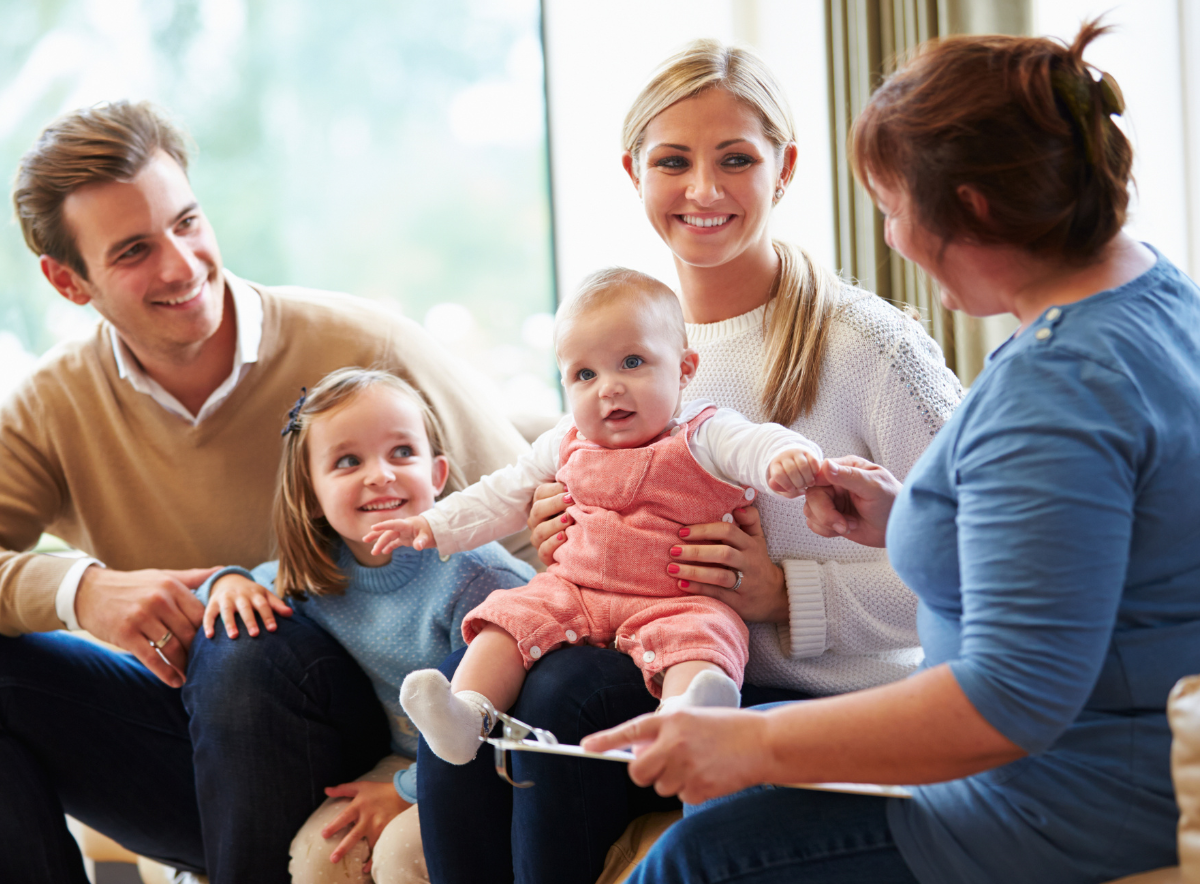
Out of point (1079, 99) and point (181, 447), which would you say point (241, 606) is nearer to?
point (181, 447)

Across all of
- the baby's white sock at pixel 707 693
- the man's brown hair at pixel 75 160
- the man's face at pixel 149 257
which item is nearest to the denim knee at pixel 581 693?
the baby's white sock at pixel 707 693

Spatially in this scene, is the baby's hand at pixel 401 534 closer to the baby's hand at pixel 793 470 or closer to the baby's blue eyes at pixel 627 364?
the baby's blue eyes at pixel 627 364

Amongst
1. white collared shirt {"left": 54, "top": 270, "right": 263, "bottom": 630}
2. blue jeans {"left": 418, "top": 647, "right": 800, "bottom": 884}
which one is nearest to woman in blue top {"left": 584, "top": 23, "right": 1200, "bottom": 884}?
blue jeans {"left": 418, "top": 647, "right": 800, "bottom": 884}

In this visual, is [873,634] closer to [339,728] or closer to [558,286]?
[339,728]

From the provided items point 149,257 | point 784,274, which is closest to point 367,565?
point 149,257

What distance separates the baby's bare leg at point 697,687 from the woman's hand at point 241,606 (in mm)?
739

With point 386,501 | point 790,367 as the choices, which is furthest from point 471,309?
point 790,367

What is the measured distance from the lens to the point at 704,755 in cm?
90

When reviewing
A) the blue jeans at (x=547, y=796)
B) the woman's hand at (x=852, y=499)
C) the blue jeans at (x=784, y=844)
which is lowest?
the blue jeans at (x=547, y=796)

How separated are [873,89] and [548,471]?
1742mm

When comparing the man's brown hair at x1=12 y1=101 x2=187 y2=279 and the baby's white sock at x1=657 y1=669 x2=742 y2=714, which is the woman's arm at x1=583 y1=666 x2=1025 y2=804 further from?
the man's brown hair at x1=12 y1=101 x2=187 y2=279

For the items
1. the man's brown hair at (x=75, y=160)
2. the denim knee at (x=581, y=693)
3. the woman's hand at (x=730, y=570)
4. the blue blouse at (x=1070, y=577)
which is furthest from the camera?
the man's brown hair at (x=75, y=160)

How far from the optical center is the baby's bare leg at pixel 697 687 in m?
1.19

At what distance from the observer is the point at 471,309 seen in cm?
370
